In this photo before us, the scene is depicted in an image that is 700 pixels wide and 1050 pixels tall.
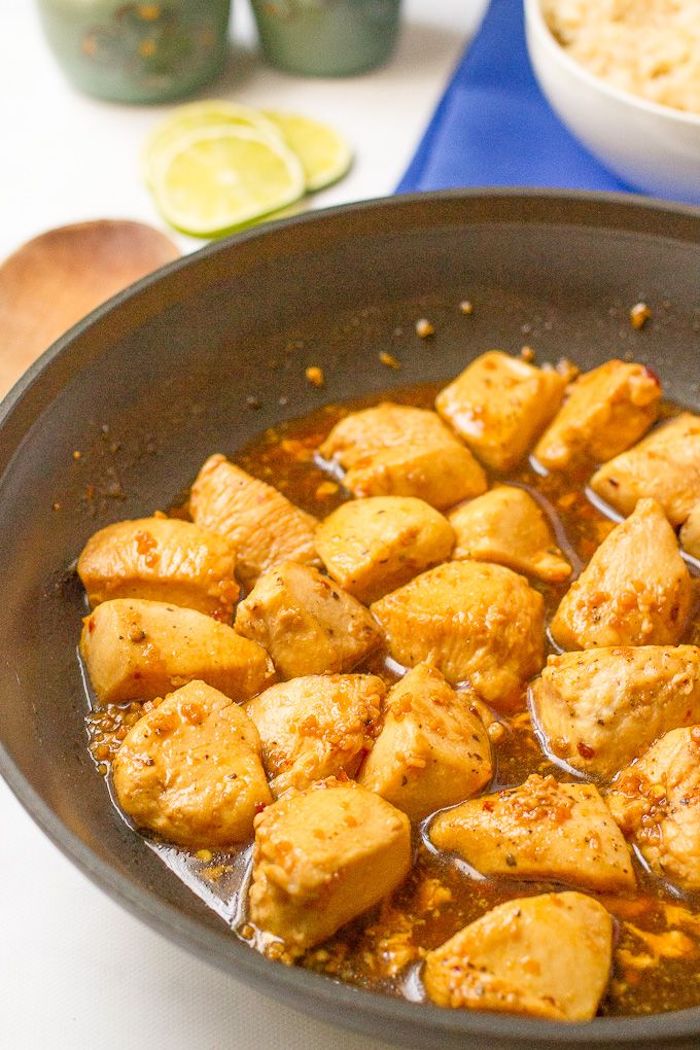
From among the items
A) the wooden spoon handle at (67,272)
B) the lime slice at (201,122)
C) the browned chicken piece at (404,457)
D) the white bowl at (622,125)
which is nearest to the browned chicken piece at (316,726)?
the browned chicken piece at (404,457)

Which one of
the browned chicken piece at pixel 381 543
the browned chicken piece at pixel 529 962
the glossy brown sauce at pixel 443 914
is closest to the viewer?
the browned chicken piece at pixel 529 962

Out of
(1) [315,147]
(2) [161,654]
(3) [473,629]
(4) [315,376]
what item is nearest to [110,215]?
(1) [315,147]

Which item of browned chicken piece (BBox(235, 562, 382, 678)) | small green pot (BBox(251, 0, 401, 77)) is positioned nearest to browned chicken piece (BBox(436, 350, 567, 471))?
browned chicken piece (BBox(235, 562, 382, 678))

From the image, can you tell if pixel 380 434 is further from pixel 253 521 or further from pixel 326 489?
pixel 253 521

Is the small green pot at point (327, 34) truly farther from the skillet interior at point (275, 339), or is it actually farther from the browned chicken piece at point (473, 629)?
the browned chicken piece at point (473, 629)

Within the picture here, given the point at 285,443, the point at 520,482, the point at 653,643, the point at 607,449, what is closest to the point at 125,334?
the point at 285,443

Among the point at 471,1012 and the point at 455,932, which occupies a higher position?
the point at 471,1012

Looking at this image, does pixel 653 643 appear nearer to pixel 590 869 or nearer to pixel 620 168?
pixel 590 869
